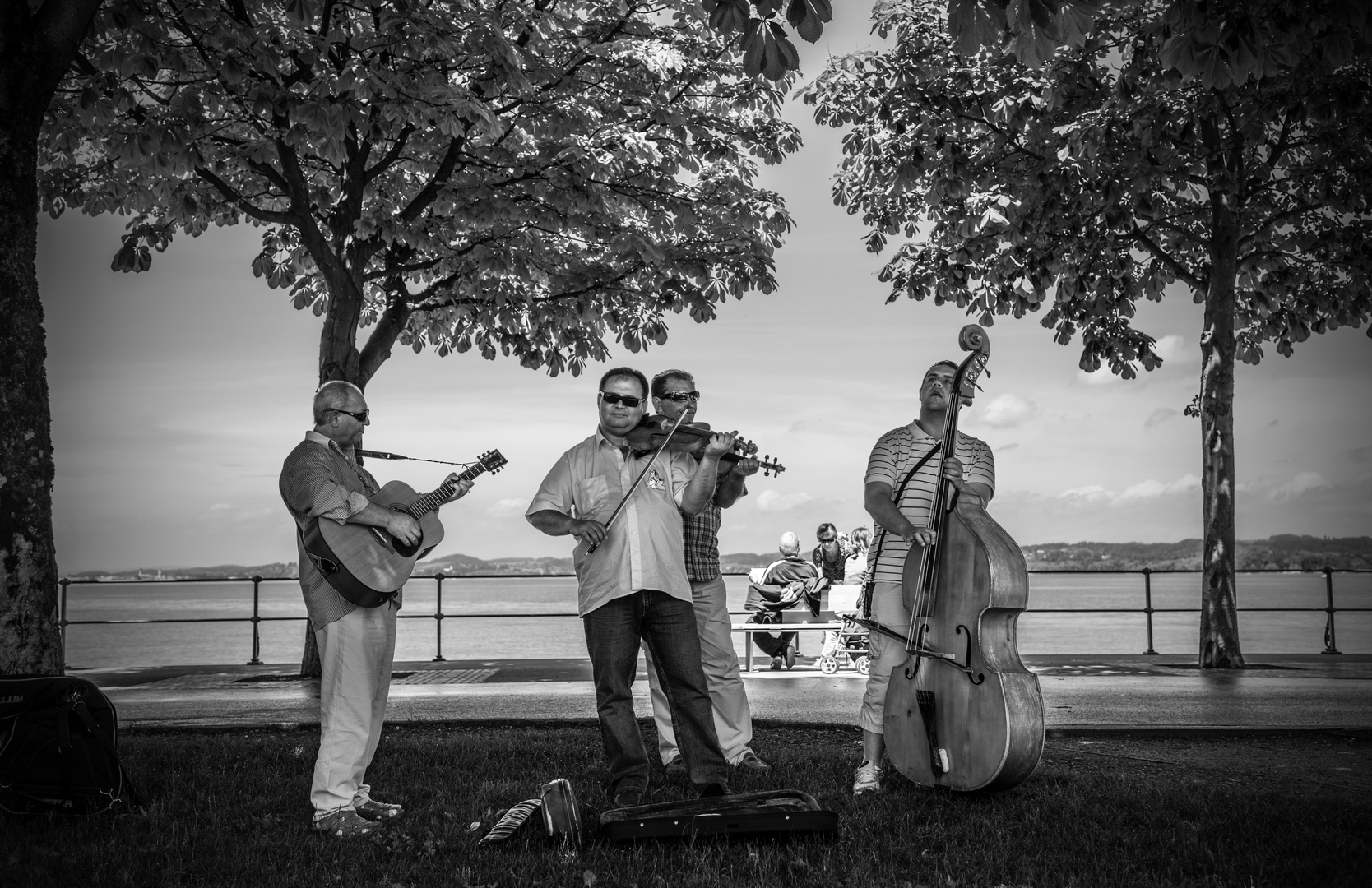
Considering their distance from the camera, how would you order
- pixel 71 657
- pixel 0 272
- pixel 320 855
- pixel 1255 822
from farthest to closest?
pixel 71 657 → pixel 0 272 → pixel 1255 822 → pixel 320 855

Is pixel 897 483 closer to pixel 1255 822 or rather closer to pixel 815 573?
pixel 1255 822

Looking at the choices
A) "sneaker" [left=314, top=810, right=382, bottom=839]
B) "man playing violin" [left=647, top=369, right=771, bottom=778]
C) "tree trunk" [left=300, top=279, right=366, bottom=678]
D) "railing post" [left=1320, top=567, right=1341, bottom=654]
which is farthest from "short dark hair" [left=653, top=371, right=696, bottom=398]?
"railing post" [left=1320, top=567, right=1341, bottom=654]

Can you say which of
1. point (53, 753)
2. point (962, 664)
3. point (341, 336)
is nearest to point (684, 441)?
point (962, 664)

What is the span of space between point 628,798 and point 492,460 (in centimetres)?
167

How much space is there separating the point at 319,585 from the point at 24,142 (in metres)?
2.92

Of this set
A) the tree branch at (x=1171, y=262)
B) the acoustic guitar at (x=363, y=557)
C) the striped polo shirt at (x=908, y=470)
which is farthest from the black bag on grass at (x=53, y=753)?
the tree branch at (x=1171, y=262)

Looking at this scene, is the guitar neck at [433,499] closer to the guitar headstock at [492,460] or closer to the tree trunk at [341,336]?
the guitar headstock at [492,460]

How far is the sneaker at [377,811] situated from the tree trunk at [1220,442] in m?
10.6

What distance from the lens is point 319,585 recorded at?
211 inches

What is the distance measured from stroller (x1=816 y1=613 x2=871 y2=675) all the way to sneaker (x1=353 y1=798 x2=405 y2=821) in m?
8.49

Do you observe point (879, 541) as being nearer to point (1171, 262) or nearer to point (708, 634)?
point (708, 634)

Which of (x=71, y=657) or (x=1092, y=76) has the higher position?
(x=1092, y=76)

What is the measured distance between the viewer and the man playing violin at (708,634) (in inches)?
266

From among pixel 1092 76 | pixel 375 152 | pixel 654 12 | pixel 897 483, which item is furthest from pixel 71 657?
pixel 897 483
